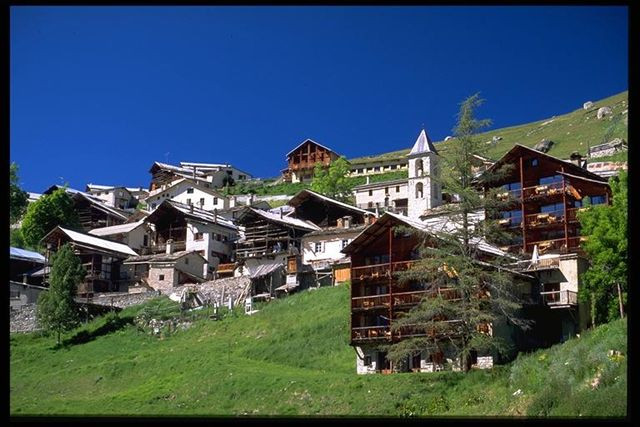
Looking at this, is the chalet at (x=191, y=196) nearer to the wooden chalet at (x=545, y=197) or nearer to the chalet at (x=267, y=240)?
the chalet at (x=267, y=240)

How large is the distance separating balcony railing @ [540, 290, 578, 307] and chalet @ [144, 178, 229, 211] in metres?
62.0

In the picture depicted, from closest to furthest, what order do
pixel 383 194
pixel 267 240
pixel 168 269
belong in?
pixel 168 269
pixel 267 240
pixel 383 194

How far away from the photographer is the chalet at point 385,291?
4644cm

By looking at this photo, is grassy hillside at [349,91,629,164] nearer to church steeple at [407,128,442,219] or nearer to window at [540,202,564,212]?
church steeple at [407,128,442,219]

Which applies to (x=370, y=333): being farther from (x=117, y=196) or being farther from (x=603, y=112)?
(x=603, y=112)

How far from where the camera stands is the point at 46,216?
299 feet

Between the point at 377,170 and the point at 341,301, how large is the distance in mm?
70065

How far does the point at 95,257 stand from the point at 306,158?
176 ft

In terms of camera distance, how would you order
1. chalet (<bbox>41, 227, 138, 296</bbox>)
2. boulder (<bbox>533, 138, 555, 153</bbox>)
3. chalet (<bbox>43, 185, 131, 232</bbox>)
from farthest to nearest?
boulder (<bbox>533, 138, 555, 153</bbox>) → chalet (<bbox>43, 185, 131, 232</bbox>) → chalet (<bbox>41, 227, 138, 296</bbox>)

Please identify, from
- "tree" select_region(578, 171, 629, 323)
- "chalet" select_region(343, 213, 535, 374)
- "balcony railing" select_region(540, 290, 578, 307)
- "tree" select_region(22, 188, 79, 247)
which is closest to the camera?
"tree" select_region(578, 171, 629, 323)

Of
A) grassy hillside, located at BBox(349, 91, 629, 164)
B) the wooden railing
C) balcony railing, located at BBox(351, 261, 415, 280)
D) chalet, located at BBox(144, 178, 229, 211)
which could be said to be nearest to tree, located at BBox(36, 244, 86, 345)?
balcony railing, located at BBox(351, 261, 415, 280)

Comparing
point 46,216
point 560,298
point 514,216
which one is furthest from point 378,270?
point 46,216

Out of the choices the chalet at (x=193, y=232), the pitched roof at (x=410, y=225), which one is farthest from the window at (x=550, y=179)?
the chalet at (x=193, y=232)

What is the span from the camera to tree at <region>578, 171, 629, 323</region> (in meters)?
43.8
